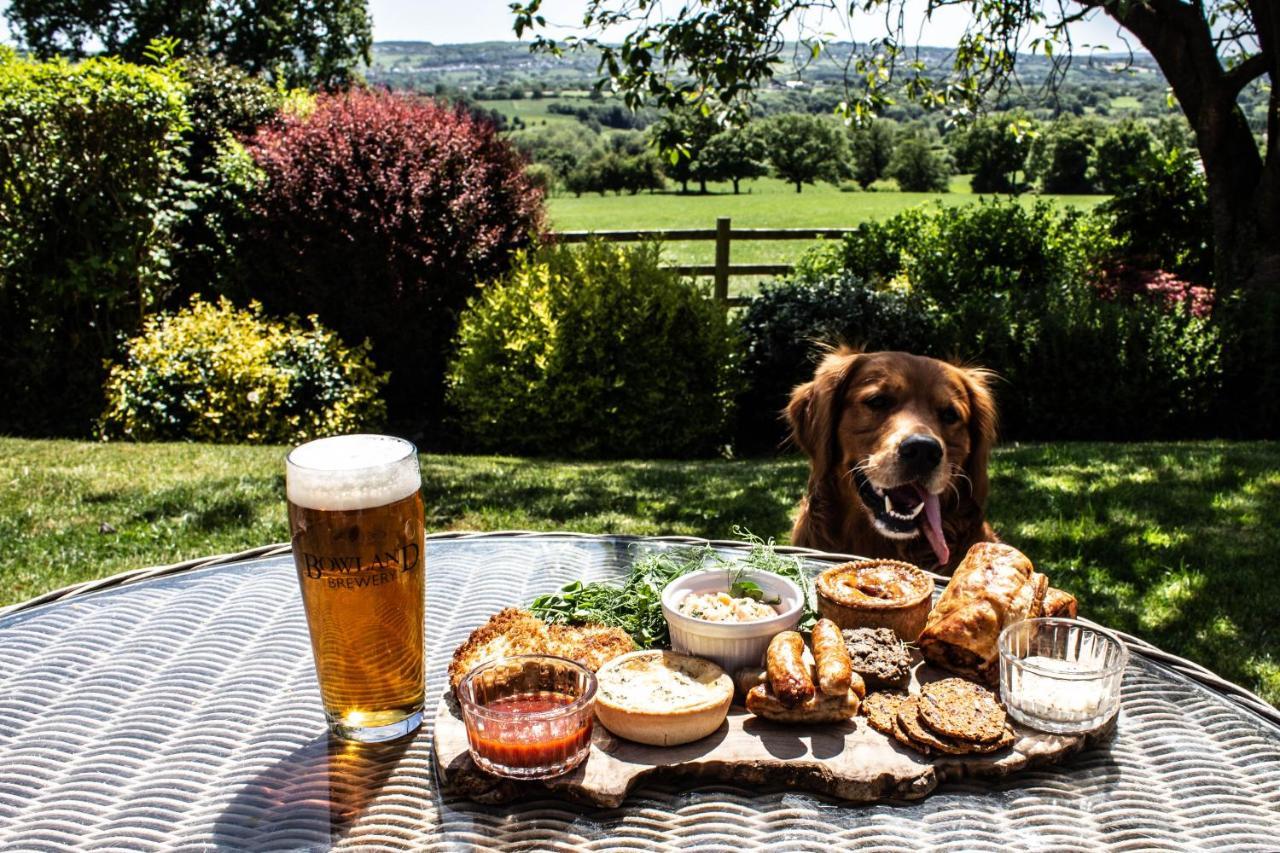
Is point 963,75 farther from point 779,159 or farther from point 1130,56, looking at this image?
point 779,159

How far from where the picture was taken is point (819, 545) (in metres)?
3.72

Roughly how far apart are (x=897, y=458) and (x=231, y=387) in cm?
656

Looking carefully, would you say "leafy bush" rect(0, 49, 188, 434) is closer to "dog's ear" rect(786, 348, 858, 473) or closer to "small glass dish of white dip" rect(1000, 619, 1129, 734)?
"dog's ear" rect(786, 348, 858, 473)

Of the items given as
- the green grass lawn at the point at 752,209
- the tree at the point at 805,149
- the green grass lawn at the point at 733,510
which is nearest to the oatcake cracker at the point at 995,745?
the green grass lawn at the point at 733,510

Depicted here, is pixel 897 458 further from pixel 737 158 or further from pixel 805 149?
pixel 805 149

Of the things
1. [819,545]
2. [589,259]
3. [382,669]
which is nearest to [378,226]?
[589,259]

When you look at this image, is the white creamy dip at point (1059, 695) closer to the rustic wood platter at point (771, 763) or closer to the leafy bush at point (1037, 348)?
the rustic wood platter at point (771, 763)

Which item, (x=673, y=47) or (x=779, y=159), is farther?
(x=779, y=159)

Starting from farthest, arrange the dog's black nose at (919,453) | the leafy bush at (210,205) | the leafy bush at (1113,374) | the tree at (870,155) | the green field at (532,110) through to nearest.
A: the green field at (532,110) → the tree at (870,155) → the leafy bush at (210,205) → the leafy bush at (1113,374) → the dog's black nose at (919,453)

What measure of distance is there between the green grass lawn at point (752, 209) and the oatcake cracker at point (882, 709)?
90.2ft

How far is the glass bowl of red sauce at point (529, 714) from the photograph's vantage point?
159cm

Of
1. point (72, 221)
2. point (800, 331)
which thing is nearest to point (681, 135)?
point (800, 331)

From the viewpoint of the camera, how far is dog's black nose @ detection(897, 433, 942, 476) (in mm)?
3281

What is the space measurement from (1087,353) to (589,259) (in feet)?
15.4
